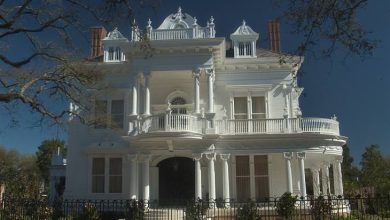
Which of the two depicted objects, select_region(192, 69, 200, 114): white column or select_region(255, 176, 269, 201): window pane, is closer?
select_region(192, 69, 200, 114): white column

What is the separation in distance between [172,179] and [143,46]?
53.1ft

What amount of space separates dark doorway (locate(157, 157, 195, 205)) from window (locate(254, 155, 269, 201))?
13.3 feet

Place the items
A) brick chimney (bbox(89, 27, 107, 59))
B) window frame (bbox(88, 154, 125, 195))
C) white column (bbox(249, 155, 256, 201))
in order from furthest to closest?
brick chimney (bbox(89, 27, 107, 59)) → window frame (bbox(88, 154, 125, 195)) → white column (bbox(249, 155, 256, 201))

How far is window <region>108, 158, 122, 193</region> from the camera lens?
28.7 meters

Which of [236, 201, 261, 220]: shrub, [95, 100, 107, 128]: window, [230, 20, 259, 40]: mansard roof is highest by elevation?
[230, 20, 259, 40]: mansard roof

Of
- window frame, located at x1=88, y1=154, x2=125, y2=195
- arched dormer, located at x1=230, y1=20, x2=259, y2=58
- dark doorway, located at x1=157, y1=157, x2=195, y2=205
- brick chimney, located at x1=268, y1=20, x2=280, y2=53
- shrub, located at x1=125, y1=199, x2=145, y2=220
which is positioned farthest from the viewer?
brick chimney, located at x1=268, y1=20, x2=280, y2=53

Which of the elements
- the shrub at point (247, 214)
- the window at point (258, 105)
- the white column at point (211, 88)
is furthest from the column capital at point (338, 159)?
the shrub at point (247, 214)

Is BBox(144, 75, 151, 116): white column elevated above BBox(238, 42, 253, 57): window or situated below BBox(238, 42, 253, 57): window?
below

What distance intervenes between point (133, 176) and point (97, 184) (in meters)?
3.77

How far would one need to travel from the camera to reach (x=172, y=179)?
28797 millimetres

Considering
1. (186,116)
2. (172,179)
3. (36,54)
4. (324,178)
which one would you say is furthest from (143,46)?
(324,178)

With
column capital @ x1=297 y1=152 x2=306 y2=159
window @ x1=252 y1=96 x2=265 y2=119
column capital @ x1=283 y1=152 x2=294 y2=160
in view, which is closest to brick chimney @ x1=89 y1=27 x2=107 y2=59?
window @ x1=252 y1=96 x2=265 y2=119

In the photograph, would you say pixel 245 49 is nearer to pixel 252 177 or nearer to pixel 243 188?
pixel 252 177

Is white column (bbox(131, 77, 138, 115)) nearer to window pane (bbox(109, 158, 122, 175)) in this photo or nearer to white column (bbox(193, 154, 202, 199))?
window pane (bbox(109, 158, 122, 175))
